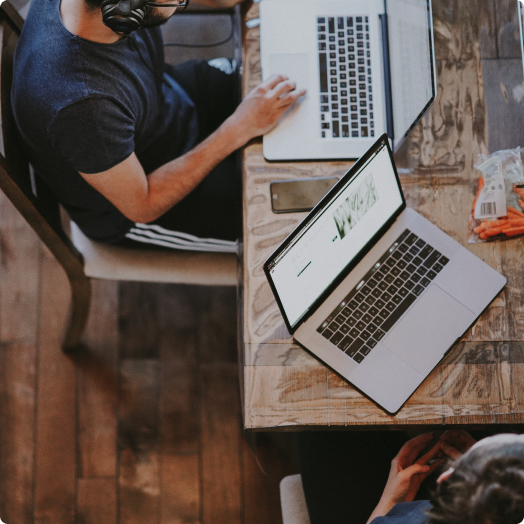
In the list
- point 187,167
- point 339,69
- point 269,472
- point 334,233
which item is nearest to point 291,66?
point 339,69

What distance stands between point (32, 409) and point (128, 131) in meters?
1.09

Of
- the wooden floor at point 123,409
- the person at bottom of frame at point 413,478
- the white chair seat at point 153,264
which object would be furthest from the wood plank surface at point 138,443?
the person at bottom of frame at point 413,478

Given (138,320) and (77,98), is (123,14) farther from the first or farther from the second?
(138,320)

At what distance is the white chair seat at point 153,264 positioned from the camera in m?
1.35

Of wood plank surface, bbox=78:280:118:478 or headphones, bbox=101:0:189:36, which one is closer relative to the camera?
headphones, bbox=101:0:189:36

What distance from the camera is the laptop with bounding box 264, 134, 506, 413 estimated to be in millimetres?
1011

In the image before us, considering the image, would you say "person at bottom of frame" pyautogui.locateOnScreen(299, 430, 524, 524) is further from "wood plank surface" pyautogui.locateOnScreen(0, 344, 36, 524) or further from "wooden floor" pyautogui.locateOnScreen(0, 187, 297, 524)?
"wood plank surface" pyautogui.locateOnScreen(0, 344, 36, 524)

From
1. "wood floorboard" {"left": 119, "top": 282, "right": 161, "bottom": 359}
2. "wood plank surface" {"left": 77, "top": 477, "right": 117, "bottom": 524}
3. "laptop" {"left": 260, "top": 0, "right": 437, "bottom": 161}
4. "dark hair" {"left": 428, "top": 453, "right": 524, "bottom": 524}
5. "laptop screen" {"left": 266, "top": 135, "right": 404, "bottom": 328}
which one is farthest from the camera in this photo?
"wood floorboard" {"left": 119, "top": 282, "right": 161, "bottom": 359}

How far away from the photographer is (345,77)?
1225 millimetres

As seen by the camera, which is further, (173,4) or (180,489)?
(180,489)

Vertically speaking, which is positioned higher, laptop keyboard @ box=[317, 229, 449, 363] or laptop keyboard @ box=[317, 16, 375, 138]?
laptop keyboard @ box=[317, 16, 375, 138]

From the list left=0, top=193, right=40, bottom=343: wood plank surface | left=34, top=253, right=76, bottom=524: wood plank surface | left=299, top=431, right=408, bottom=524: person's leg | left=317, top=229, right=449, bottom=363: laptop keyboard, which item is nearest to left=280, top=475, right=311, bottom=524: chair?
left=299, top=431, right=408, bottom=524: person's leg

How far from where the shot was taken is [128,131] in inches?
43.2

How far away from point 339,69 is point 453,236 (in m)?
0.45
